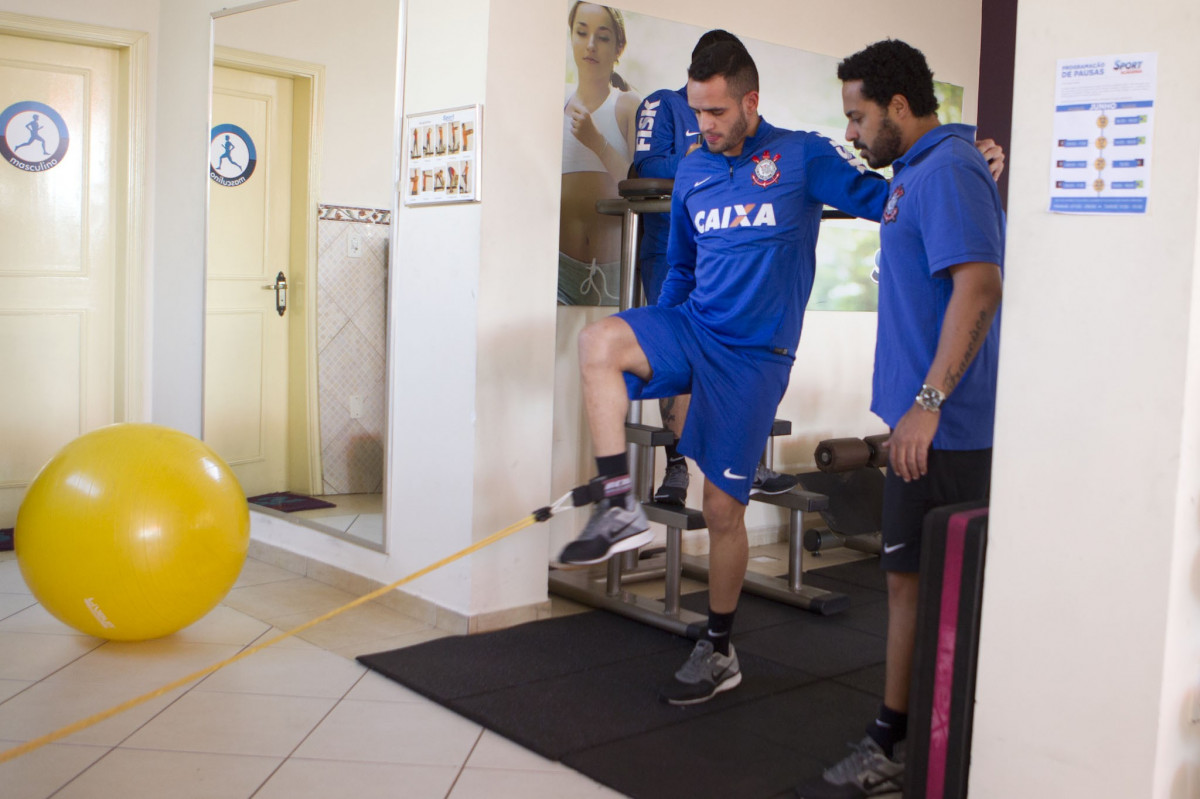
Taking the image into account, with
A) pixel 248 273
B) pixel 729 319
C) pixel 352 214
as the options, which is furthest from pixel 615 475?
pixel 248 273

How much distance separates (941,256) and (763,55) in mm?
2798

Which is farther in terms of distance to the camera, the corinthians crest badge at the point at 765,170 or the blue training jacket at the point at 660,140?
the blue training jacket at the point at 660,140

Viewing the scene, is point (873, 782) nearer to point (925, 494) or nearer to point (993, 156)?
point (925, 494)

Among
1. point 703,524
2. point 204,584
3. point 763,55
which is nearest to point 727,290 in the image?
point 703,524

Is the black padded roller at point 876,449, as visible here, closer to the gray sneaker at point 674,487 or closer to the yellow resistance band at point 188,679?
the gray sneaker at point 674,487

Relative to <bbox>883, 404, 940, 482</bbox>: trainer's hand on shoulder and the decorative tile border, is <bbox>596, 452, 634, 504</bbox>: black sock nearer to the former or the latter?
<bbox>883, 404, 940, 482</bbox>: trainer's hand on shoulder

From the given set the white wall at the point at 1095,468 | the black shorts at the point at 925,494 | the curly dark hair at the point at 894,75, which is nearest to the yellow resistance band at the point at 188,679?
the black shorts at the point at 925,494

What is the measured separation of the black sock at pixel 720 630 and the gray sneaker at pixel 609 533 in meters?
0.53

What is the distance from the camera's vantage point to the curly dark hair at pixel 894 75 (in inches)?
87.5

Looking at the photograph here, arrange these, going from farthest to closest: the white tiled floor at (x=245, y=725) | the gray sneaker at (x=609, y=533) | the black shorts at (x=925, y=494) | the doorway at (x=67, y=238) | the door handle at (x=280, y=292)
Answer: the doorway at (x=67, y=238)
the door handle at (x=280, y=292)
the gray sneaker at (x=609, y=533)
the white tiled floor at (x=245, y=725)
the black shorts at (x=925, y=494)

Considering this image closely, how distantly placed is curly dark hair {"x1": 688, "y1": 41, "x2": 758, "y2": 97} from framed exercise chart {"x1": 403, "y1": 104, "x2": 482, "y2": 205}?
30.3 inches

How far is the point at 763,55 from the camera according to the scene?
4602 millimetres

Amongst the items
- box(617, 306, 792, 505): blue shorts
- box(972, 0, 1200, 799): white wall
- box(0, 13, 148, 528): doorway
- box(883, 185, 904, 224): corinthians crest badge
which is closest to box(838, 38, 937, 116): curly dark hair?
box(883, 185, 904, 224): corinthians crest badge

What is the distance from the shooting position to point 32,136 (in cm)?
449
